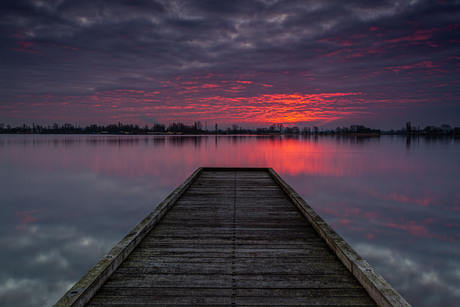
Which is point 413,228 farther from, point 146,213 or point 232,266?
point 146,213

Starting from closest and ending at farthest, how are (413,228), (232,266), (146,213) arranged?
(232,266) < (413,228) < (146,213)

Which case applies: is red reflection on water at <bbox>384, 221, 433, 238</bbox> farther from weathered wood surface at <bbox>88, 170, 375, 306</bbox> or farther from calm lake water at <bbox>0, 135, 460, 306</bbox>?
weathered wood surface at <bbox>88, 170, 375, 306</bbox>

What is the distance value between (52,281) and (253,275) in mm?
4728

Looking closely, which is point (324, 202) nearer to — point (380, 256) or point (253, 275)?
point (380, 256)

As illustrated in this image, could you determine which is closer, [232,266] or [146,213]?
[232,266]

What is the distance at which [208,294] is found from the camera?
2.62 m

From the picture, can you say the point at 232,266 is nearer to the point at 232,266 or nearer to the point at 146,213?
the point at 232,266

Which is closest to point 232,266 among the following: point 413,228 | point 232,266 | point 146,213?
point 232,266

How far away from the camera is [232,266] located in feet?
10.3

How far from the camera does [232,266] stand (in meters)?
3.14

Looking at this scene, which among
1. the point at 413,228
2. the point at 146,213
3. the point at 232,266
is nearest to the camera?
the point at 232,266

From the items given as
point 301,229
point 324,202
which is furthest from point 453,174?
point 301,229

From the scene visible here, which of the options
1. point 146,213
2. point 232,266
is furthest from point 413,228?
point 146,213

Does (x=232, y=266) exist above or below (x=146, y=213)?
above
